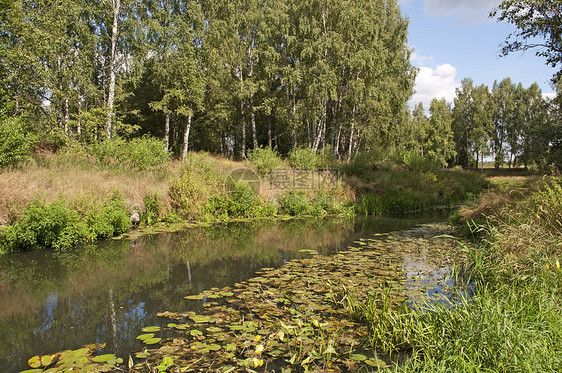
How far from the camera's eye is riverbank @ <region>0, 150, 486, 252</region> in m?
8.64

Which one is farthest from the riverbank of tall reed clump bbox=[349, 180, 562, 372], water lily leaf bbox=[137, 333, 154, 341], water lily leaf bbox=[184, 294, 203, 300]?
tall reed clump bbox=[349, 180, 562, 372]

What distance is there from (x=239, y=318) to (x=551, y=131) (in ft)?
138

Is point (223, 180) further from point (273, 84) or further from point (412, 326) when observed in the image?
point (273, 84)

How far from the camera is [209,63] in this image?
24.4 m

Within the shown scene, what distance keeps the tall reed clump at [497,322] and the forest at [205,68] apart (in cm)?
1519

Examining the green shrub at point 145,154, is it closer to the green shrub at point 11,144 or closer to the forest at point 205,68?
the forest at point 205,68

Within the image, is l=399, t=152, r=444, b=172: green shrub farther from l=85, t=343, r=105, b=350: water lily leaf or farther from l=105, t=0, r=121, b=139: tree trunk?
l=85, t=343, r=105, b=350: water lily leaf

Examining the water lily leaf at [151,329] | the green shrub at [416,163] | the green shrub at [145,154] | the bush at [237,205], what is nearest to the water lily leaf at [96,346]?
the water lily leaf at [151,329]

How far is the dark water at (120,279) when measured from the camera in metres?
4.39

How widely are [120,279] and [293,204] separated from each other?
936 centimetres

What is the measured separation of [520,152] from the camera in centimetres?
5081

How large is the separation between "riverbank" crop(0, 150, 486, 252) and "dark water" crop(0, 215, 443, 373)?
0.80 meters

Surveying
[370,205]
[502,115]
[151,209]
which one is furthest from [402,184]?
[502,115]

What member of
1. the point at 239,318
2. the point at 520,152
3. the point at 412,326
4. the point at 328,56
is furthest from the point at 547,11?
the point at 520,152
